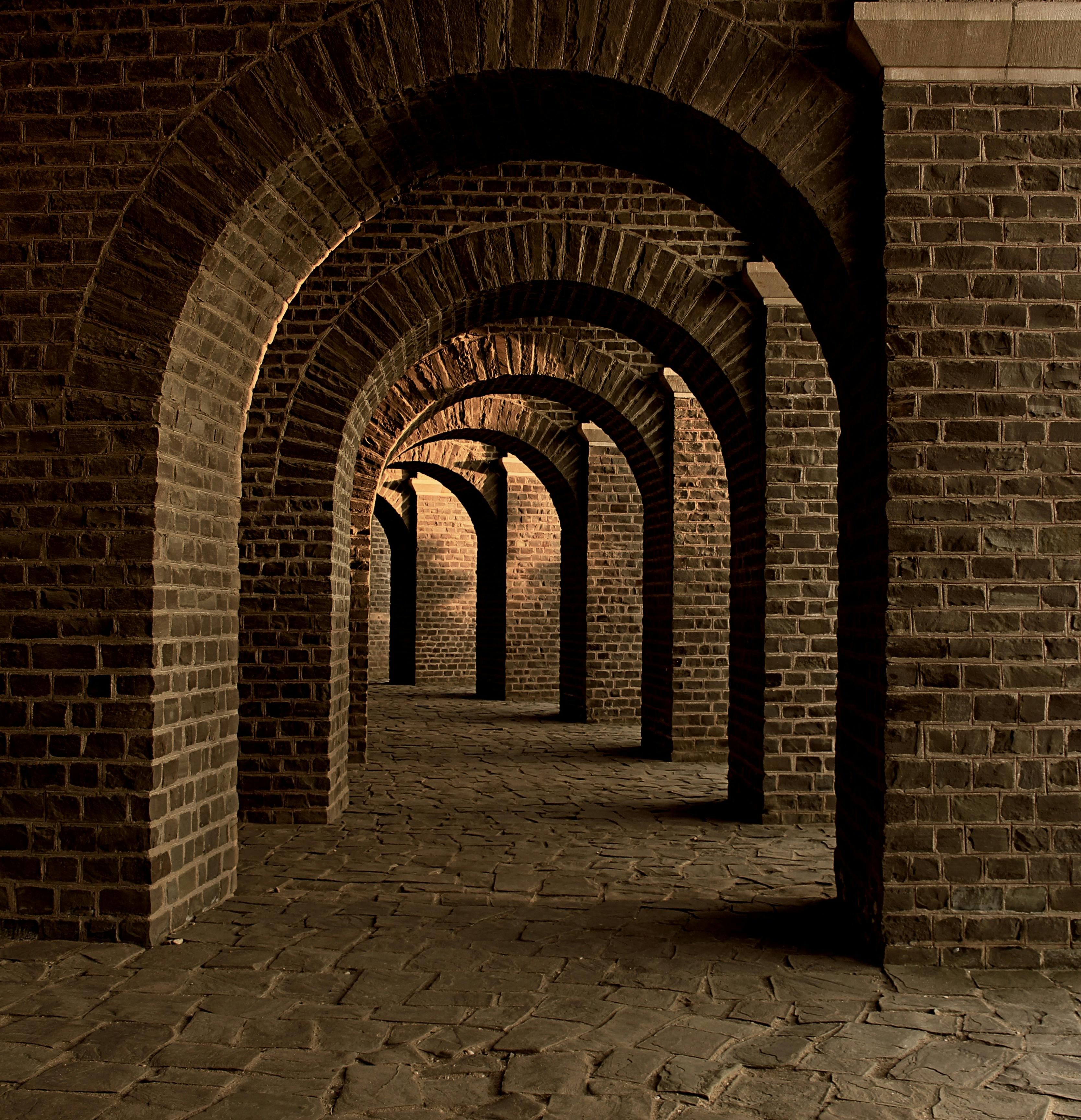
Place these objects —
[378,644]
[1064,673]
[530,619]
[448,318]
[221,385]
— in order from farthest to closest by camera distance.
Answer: [378,644] → [530,619] → [448,318] → [221,385] → [1064,673]

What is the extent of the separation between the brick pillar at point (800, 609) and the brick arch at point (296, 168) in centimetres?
241

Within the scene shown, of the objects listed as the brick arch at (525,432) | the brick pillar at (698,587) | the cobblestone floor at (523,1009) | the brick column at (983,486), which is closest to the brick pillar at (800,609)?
the cobblestone floor at (523,1009)

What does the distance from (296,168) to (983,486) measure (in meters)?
3.03

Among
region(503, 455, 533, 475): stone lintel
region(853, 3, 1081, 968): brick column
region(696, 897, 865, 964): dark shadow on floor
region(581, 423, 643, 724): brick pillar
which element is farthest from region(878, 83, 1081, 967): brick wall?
region(503, 455, 533, 475): stone lintel

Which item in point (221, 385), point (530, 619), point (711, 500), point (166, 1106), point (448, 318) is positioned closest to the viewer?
point (166, 1106)

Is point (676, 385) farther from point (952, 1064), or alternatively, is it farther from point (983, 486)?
point (952, 1064)

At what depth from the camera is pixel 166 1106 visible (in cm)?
285

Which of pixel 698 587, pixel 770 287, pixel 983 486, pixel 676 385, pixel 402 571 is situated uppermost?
pixel 770 287

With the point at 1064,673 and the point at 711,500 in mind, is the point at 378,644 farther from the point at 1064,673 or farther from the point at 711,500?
the point at 1064,673

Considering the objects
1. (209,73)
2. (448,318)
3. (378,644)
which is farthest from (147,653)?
(378,644)

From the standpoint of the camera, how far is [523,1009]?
11.7 feet

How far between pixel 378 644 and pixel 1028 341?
19.2m

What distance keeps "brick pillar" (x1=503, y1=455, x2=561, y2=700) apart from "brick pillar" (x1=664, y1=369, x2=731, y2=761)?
681 cm

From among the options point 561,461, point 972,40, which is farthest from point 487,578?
point 972,40
